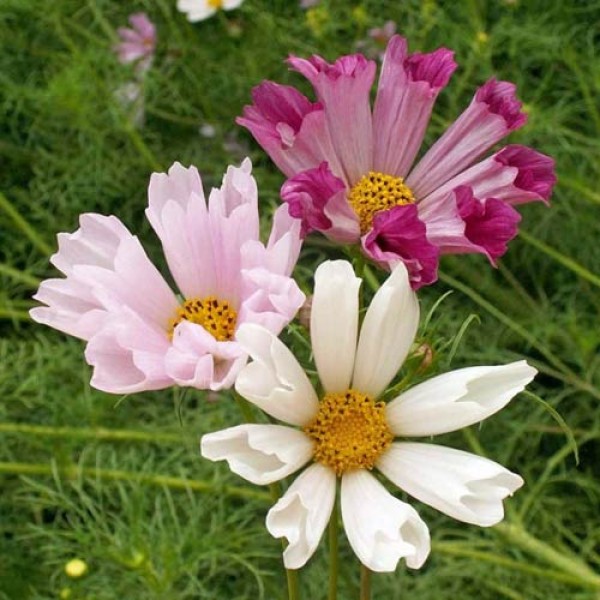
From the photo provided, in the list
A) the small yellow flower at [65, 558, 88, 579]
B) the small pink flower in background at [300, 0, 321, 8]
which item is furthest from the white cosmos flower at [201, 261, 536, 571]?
the small pink flower in background at [300, 0, 321, 8]

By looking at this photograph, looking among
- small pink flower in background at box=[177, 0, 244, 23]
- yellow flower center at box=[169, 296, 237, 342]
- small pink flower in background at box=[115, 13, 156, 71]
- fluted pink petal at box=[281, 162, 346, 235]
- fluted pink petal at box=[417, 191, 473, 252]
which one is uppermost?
fluted pink petal at box=[281, 162, 346, 235]

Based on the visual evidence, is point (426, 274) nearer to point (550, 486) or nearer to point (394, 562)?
point (394, 562)

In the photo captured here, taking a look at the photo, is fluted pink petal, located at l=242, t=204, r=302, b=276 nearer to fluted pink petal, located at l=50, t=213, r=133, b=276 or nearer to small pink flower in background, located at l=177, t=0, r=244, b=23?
fluted pink petal, located at l=50, t=213, r=133, b=276

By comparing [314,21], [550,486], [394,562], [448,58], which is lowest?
[550,486]

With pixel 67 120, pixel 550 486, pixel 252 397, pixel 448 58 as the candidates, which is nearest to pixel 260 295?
pixel 252 397

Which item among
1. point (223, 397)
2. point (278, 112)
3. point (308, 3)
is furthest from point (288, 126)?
point (308, 3)

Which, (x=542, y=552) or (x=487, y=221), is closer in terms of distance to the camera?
(x=487, y=221)

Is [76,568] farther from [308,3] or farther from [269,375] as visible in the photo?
[308,3]
